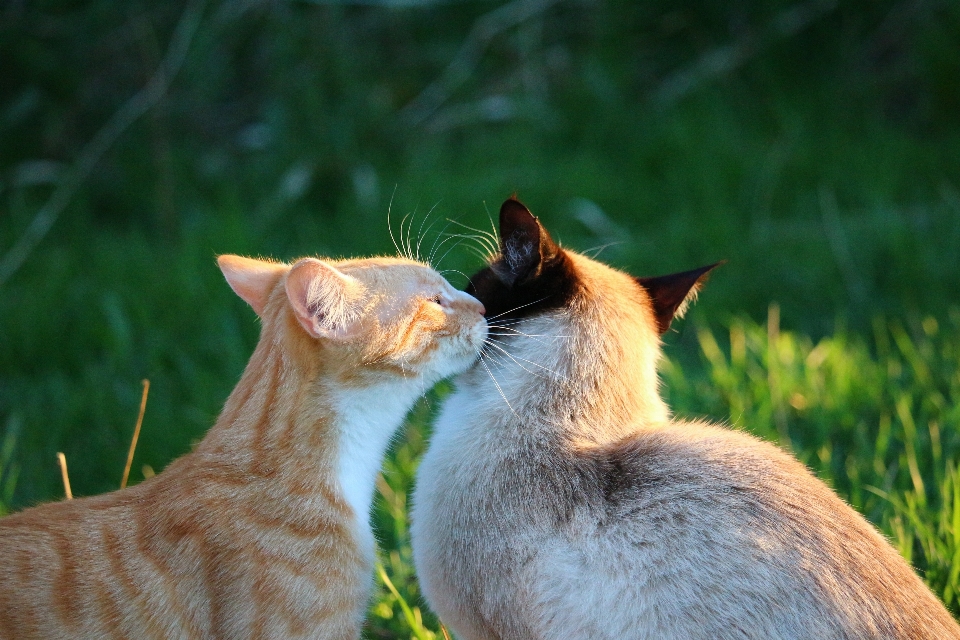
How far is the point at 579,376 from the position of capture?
2.61 metres

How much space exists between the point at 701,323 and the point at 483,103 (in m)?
2.67

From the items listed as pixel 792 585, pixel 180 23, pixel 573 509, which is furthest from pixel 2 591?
pixel 180 23

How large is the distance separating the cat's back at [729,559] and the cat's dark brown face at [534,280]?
1.88ft

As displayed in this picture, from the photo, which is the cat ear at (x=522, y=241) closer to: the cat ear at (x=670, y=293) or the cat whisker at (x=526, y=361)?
the cat whisker at (x=526, y=361)

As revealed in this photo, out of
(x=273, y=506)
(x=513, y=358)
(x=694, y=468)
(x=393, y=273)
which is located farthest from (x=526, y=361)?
(x=273, y=506)

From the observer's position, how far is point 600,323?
2691mm

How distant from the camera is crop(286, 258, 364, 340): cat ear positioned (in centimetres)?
238

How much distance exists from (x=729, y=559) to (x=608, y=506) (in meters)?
0.32

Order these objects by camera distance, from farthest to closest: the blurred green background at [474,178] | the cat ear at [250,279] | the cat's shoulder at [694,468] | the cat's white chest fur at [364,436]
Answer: the blurred green background at [474,178] → the cat ear at [250,279] → the cat's white chest fur at [364,436] → the cat's shoulder at [694,468]

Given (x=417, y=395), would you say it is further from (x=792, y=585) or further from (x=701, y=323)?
(x=701, y=323)

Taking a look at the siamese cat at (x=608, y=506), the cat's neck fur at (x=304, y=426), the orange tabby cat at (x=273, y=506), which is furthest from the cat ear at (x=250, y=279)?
the siamese cat at (x=608, y=506)

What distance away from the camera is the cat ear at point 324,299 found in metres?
2.38

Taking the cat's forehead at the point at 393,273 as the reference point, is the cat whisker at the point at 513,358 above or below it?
below

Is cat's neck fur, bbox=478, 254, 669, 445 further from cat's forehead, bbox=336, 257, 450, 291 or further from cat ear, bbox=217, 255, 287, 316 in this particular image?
cat ear, bbox=217, 255, 287, 316
